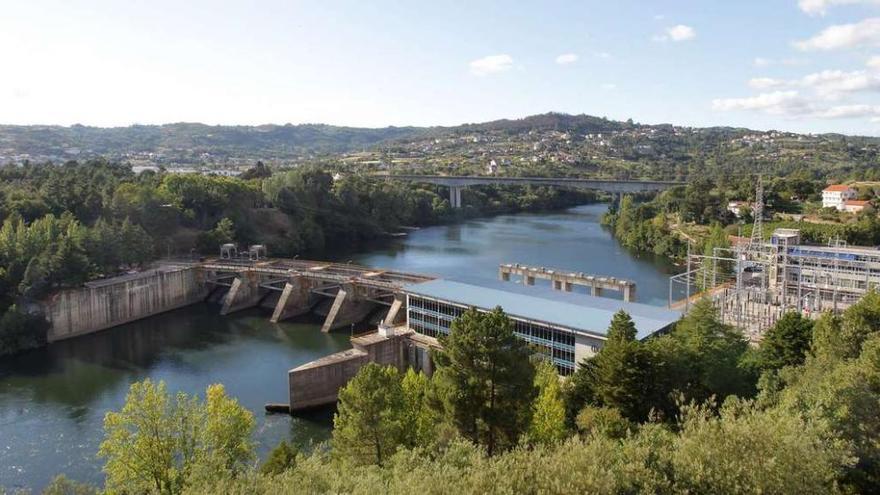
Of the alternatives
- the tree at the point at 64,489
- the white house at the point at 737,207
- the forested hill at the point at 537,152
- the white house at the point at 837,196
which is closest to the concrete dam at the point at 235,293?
the tree at the point at 64,489

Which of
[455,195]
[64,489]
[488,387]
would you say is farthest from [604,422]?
[455,195]

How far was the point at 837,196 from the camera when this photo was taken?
59469 mm

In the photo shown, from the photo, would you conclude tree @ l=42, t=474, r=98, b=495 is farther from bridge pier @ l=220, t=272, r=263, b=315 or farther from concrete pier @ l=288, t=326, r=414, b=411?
bridge pier @ l=220, t=272, r=263, b=315

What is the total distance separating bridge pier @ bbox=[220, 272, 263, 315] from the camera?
39.6 m

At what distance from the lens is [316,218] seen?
213 ft

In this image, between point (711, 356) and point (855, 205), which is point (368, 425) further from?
point (855, 205)

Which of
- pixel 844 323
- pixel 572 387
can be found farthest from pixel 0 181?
pixel 844 323

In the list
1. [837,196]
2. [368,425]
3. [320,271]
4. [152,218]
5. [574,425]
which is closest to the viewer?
[368,425]

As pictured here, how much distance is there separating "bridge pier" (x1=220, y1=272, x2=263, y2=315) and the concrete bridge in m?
50.5

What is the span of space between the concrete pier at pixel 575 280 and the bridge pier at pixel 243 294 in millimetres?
14700

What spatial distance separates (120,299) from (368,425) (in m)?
26.7

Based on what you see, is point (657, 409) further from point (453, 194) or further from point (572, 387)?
point (453, 194)

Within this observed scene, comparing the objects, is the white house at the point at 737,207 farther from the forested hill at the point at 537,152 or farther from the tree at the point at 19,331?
the tree at the point at 19,331

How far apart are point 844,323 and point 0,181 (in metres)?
57.5
